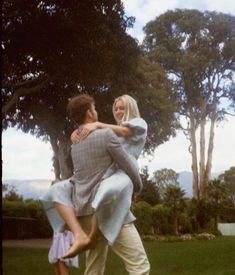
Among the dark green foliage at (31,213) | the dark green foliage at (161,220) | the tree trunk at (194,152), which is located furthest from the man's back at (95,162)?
the dark green foliage at (161,220)

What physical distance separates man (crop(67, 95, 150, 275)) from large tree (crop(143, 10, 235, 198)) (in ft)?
13.9

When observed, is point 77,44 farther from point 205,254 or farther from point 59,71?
point 205,254

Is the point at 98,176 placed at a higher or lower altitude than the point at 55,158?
lower

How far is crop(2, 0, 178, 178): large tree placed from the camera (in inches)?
208

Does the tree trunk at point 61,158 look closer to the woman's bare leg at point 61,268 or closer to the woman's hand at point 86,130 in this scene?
the woman's bare leg at point 61,268

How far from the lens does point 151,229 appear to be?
9.76 metres

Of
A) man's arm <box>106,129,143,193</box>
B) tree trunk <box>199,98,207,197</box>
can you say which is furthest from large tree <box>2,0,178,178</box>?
man's arm <box>106,129,143,193</box>

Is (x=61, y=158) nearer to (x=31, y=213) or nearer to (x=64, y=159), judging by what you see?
(x=64, y=159)

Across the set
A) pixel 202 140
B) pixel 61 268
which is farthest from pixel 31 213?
pixel 61 268

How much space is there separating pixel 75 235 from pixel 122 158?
0.27 meters

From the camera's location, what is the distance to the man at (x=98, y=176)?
64.1 inches

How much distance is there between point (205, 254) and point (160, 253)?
19.1 inches

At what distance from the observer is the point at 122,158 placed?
5.41 ft

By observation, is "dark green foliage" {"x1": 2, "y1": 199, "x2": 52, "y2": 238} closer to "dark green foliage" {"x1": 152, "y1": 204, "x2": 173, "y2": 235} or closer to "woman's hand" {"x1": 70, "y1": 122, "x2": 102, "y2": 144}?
"woman's hand" {"x1": 70, "y1": 122, "x2": 102, "y2": 144}
